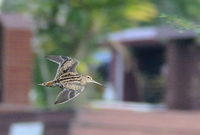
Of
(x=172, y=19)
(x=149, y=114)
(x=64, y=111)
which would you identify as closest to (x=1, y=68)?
(x=64, y=111)

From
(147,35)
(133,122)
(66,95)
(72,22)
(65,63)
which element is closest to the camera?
(66,95)

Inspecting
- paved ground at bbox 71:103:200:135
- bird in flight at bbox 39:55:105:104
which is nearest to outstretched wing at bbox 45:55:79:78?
bird in flight at bbox 39:55:105:104

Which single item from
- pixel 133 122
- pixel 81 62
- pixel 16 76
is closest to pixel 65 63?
pixel 81 62

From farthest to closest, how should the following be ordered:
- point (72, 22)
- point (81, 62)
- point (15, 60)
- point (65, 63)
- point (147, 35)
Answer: point (147, 35) < point (72, 22) < point (15, 60) < point (81, 62) < point (65, 63)

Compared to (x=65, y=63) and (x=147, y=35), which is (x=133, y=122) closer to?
(x=147, y=35)

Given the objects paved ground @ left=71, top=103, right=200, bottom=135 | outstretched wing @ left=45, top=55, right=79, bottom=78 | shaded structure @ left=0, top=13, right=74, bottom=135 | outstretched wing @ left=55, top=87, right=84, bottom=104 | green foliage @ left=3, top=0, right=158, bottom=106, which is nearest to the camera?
outstretched wing @ left=55, top=87, right=84, bottom=104

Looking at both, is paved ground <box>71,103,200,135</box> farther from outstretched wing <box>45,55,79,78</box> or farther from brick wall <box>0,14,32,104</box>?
outstretched wing <box>45,55,79,78</box>

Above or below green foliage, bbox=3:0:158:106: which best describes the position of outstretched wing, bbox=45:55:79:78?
below

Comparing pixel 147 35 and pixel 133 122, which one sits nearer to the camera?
pixel 133 122
